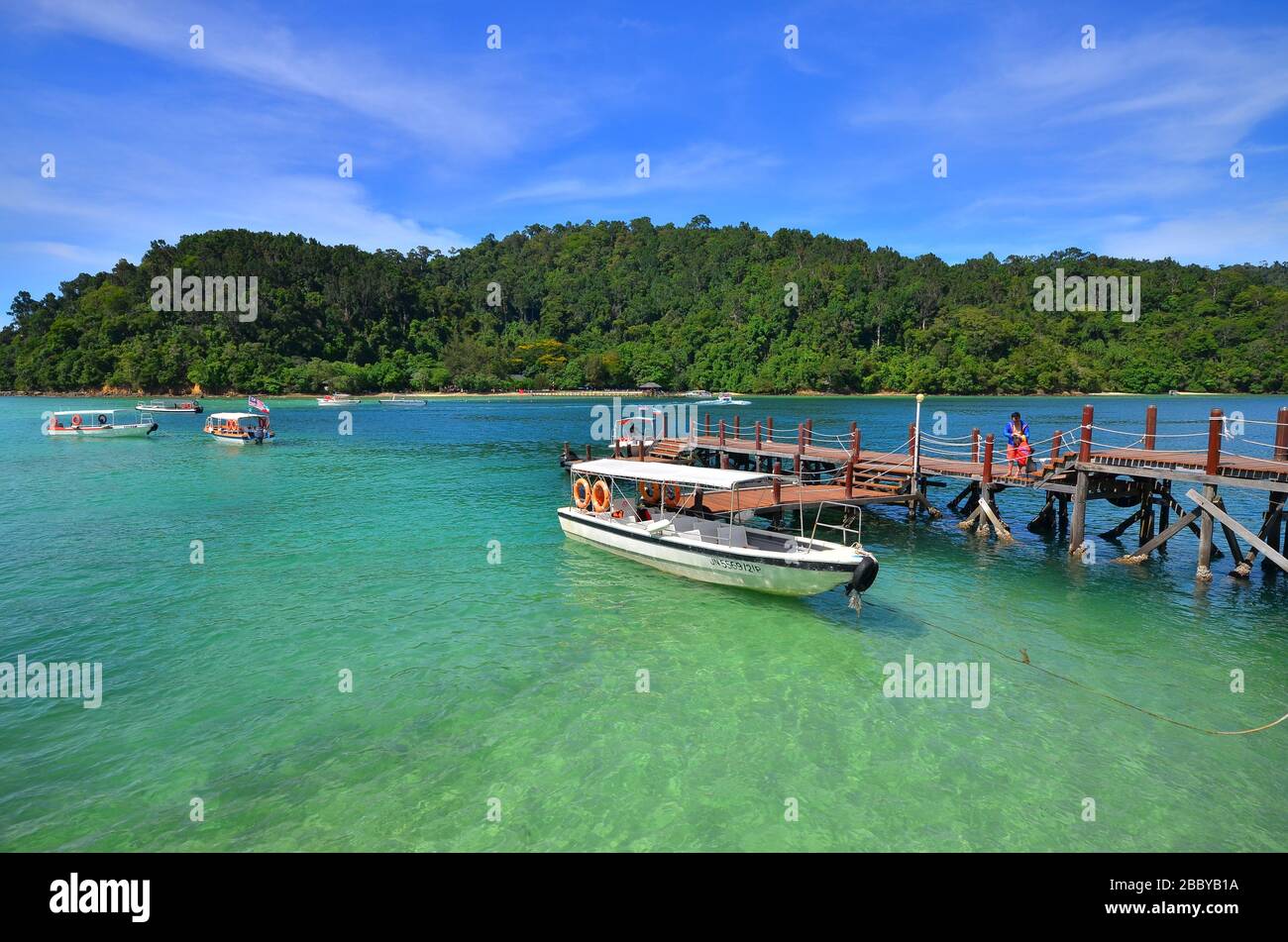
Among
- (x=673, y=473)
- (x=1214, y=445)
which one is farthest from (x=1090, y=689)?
(x=673, y=473)

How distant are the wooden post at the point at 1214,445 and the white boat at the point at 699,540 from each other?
34.4 ft

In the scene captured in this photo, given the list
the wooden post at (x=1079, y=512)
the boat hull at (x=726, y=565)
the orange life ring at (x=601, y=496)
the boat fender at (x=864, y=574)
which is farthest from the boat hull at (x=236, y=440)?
the wooden post at (x=1079, y=512)

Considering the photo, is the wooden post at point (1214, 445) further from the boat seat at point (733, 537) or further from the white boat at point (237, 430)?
the white boat at point (237, 430)

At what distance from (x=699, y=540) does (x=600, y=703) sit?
6975 millimetres

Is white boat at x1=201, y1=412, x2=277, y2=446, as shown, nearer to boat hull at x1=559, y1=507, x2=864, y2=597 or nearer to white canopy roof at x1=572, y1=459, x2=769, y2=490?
white canopy roof at x1=572, y1=459, x2=769, y2=490

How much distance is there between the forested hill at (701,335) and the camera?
471 ft

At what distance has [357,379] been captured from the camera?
15338 centimetres

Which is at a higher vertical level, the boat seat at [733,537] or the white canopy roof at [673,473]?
the white canopy roof at [673,473]

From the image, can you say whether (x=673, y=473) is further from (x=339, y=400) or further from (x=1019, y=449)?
(x=339, y=400)

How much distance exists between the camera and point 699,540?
1864cm

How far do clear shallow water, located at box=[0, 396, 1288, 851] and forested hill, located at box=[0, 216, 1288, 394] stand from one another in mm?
141303
